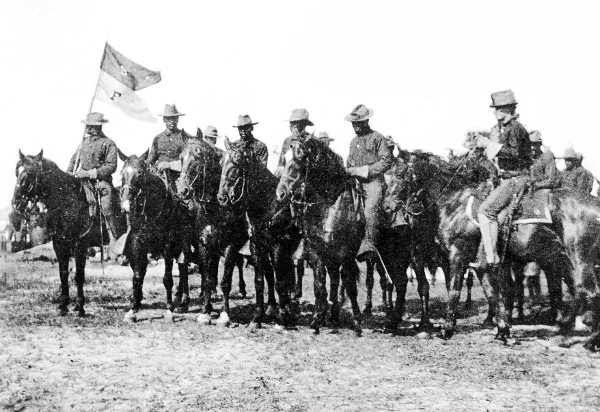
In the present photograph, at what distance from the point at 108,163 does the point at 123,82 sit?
3.22m

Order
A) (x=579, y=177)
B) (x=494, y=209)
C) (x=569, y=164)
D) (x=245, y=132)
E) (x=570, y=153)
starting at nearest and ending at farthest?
(x=494, y=209)
(x=245, y=132)
(x=579, y=177)
(x=570, y=153)
(x=569, y=164)

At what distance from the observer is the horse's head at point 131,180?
913 cm

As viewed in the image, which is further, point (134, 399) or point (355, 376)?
point (355, 376)

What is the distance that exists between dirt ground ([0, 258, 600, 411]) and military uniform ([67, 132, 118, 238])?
2.02 metres

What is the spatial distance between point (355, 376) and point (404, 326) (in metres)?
3.54

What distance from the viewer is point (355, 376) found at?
6625 millimetres

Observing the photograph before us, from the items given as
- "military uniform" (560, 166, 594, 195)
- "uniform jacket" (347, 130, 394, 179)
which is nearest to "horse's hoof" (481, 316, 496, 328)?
"uniform jacket" (347, 130, 394, 179)

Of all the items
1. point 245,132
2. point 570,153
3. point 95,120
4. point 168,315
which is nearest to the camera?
point 245,132

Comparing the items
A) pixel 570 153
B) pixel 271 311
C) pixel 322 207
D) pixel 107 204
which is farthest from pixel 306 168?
pixel 570 153

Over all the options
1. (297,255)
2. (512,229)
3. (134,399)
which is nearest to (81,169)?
(297,255)

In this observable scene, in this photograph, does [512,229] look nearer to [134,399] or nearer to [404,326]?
[404,326]

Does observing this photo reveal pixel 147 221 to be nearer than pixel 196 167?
No

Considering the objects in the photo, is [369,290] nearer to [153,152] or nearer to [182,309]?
[182,309]

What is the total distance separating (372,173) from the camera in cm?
880
